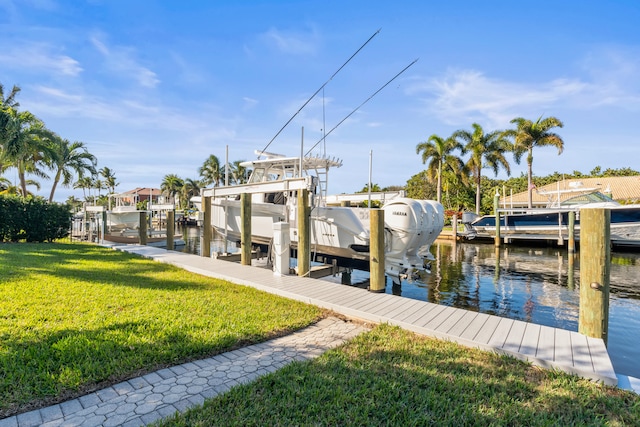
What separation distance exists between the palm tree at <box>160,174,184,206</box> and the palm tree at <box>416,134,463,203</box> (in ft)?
150

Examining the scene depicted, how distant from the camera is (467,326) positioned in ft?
14.7

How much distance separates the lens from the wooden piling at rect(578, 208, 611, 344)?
161 inches

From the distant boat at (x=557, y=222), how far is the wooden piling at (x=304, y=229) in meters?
14.8

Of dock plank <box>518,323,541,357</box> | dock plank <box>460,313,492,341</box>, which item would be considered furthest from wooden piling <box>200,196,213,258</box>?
dock plank <box>518,323,541,357</box>

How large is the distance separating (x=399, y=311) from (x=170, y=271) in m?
5.63

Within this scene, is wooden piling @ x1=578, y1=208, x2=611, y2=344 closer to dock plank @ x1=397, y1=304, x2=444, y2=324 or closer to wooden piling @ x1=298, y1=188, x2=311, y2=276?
dock plank @ x1=397, y1=304, x2=444, y2=324

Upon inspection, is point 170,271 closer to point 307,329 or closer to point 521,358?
point 307,329

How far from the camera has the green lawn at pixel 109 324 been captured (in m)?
3.00

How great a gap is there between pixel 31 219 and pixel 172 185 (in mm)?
49095

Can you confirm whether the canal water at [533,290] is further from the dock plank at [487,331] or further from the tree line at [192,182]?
the tree line at [192,182]

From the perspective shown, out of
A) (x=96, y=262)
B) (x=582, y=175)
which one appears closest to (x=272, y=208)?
(x=96, y=262)

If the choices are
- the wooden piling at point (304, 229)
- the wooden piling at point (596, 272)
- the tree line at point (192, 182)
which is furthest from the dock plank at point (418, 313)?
the tree line at point (192, 182)

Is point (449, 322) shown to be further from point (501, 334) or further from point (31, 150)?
point (31, 150)

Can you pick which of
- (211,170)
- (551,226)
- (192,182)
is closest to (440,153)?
(551,226)
